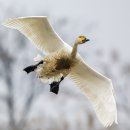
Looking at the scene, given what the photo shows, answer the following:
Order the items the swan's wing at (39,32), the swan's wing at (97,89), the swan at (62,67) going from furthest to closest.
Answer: the swan's wing at (39,32) < the swan at (62,67) < the swan's wing at (97,89)

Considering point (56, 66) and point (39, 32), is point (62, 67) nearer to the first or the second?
point (56, 66)

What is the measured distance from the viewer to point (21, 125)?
33.0 metres

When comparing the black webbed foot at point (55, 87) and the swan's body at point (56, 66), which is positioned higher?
the swan's body at point (56, 66)

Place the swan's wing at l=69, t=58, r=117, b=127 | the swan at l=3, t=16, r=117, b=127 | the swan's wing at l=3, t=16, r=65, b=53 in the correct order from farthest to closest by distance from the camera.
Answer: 1. the swan's wing at l=3, t=16, r=65, b=53
2. the swan at l=3, t=16, r=117, b=127
3. the swan's wing at l=69, t=58, r=117, b=127

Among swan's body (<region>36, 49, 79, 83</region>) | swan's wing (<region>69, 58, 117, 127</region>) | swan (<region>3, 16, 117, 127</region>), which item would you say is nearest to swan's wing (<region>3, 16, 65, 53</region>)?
swan (<region>3, 16, 117, 127</region>)

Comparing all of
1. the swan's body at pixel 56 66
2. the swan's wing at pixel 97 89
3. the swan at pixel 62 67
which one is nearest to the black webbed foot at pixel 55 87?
the swan at pixel 62 67

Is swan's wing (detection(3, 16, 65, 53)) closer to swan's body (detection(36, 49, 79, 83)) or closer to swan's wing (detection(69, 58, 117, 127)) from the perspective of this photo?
swan's body (detection(36, 49, 79, 83))

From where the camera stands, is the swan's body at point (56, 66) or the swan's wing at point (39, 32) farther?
the swan's wing at point (39, 32)

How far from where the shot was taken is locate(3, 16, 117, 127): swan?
16.2 m

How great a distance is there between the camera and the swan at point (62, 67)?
53.1 feet

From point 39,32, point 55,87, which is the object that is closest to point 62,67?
point 55,87

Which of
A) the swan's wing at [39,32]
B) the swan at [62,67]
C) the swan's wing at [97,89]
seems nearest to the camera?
the swan's wing at [97,89]

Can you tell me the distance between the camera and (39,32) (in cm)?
1664

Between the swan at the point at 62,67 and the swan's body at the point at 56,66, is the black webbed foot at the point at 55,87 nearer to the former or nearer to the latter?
the swan at the point at 62,67
